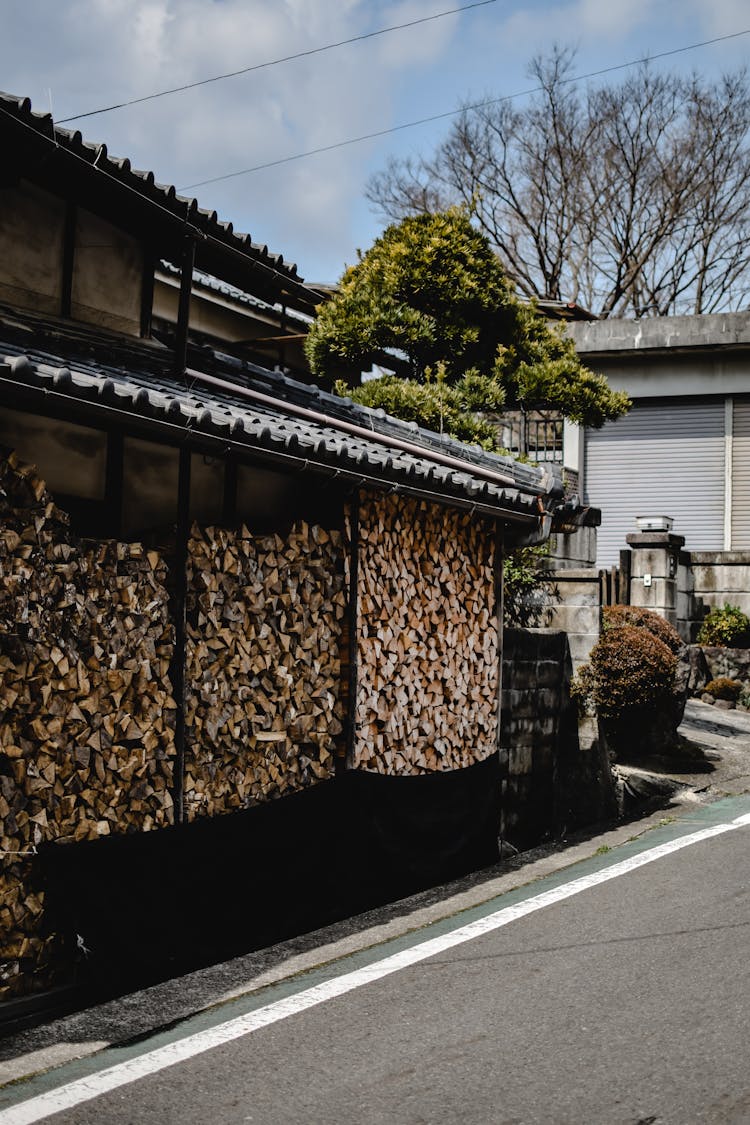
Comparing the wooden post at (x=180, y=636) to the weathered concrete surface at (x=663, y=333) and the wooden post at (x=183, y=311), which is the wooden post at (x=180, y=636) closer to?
the wooden post at (x=183, y=311)

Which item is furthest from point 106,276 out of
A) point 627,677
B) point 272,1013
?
point 627,677

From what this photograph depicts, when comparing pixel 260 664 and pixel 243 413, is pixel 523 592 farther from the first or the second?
pixel 243 413

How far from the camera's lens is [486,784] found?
9.39 m

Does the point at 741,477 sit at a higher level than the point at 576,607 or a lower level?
higher

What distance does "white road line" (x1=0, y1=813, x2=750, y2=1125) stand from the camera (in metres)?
4.61

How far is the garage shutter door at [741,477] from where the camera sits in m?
22.8

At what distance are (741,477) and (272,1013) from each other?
63.7 feet

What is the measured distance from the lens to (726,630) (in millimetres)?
A: 18766

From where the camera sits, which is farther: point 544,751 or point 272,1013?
point 544,751

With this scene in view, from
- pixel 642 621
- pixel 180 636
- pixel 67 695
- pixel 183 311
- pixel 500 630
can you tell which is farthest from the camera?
pixel 642 621

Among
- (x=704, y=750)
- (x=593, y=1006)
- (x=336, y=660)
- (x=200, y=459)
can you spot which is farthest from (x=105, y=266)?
(x=704, y=750)

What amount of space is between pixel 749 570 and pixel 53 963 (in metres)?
15.7

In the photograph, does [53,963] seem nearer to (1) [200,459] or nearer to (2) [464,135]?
(1) [200,459]

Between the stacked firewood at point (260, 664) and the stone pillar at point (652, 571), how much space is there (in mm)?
10379
